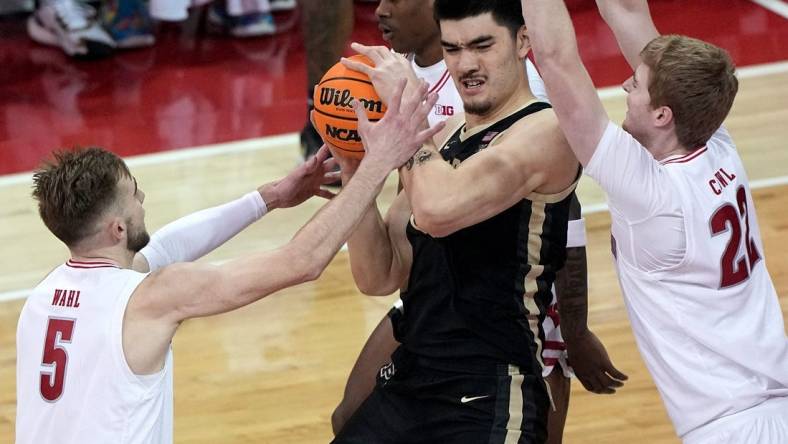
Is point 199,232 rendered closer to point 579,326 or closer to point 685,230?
point 579,326

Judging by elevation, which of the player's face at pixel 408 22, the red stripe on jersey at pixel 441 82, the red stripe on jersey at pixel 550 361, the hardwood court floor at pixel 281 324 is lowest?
the hardwood court floor at pixel 281 324

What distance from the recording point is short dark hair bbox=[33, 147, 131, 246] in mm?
3799

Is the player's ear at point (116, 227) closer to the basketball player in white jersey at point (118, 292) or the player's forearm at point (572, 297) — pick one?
the basketball player in white jersey at point (118, 292)

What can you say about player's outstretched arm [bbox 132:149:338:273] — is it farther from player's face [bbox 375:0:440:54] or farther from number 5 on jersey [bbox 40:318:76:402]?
player's face [bbox 375:0:440:54]

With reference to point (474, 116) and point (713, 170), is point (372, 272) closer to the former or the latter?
point (474, 116)

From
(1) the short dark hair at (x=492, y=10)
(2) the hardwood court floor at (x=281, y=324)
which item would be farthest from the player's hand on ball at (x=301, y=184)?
(2) the hardwood court floor at (x=281, y=324)

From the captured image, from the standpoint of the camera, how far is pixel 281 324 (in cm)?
655

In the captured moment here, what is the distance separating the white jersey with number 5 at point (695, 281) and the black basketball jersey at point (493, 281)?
264 mm

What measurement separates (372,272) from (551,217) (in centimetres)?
59

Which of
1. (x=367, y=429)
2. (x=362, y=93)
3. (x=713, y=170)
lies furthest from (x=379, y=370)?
(x=713, y=170)

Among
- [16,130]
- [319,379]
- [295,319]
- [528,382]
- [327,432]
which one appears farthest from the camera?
[16,130]

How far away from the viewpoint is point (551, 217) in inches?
160

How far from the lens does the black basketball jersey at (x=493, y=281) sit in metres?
4.07

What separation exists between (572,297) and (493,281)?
0.79 metres
